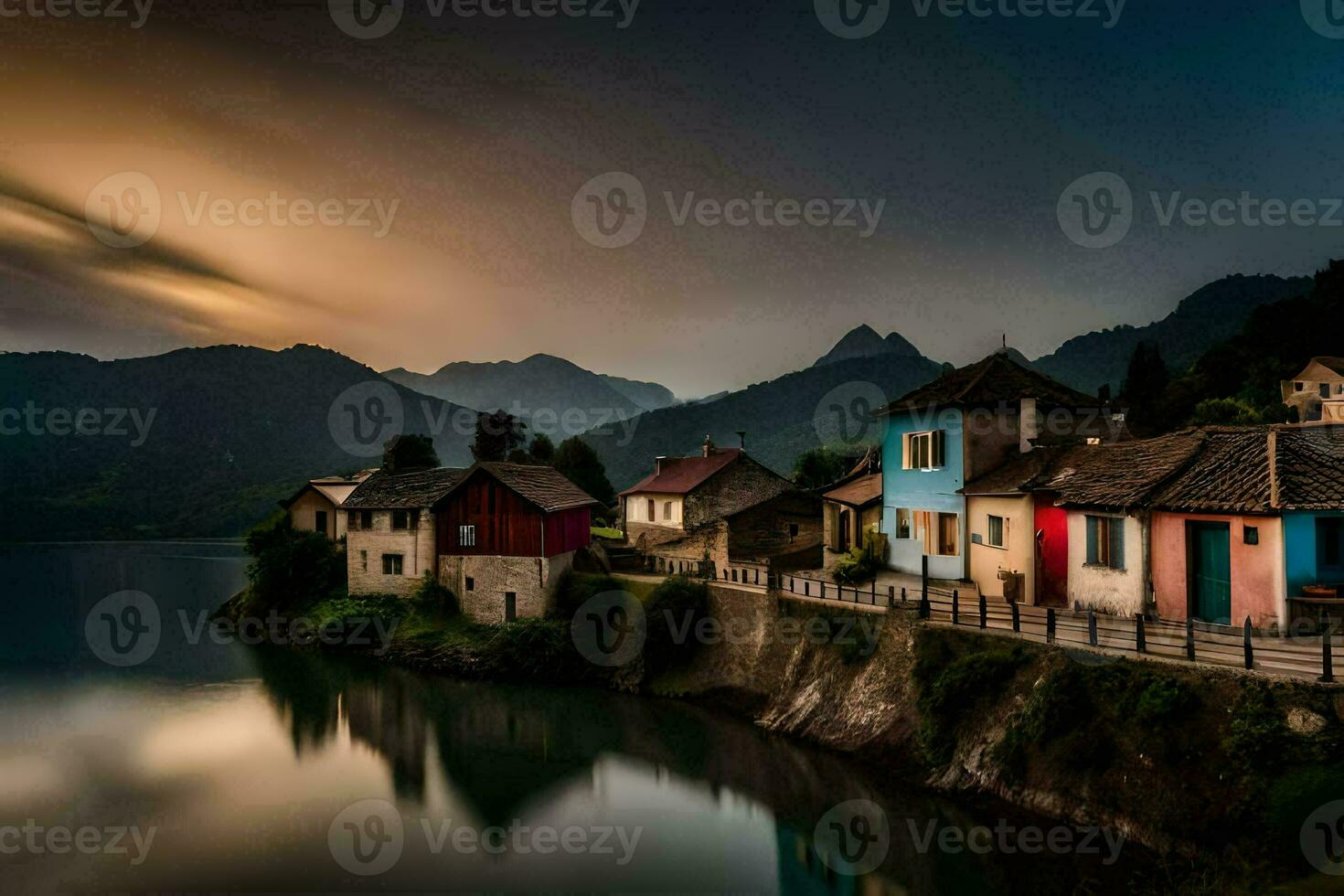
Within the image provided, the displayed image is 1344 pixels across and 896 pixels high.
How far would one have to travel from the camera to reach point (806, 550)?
106 feet

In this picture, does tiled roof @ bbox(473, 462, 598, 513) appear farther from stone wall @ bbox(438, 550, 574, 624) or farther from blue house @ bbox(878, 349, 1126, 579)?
blue house @ bbox(878, 349, 1126, 579)

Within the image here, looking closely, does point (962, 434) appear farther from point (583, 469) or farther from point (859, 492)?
point (583, 469)

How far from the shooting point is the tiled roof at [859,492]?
30.3 metres

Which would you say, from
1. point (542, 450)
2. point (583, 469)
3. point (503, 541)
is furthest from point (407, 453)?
point (503, 541)

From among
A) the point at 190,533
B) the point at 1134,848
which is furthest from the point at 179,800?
the point at 190,533

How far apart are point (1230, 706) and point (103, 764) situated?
28.9 m

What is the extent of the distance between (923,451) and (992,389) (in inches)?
123

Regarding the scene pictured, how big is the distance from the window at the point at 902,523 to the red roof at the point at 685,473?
1481 cm

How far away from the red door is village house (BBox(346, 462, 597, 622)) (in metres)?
19.6

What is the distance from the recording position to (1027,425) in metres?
24.7

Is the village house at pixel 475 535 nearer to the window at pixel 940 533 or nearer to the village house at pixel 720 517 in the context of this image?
the village house at pixel 720 517

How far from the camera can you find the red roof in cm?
4169

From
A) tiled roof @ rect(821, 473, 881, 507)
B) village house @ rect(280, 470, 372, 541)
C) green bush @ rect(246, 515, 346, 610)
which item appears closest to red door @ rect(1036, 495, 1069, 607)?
tiled roof @ rect(821, 473, 881, 507)

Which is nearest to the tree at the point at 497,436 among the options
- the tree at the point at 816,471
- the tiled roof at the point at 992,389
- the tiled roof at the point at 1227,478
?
the tree at the point at 816,471
